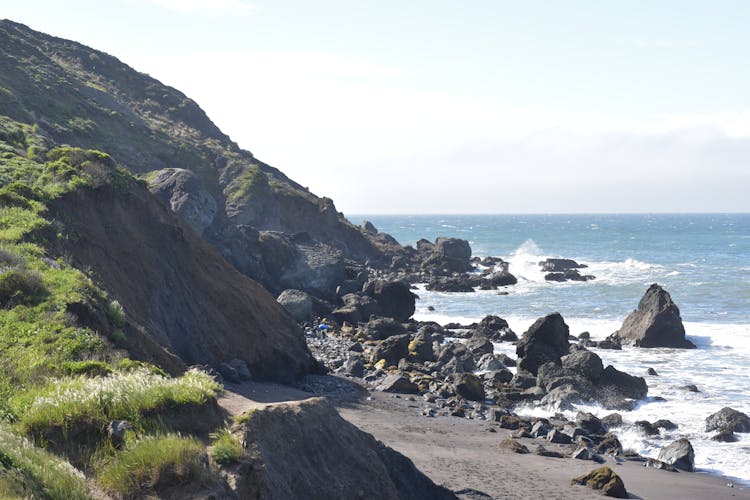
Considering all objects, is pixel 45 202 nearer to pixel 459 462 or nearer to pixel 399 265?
pixel 459 462

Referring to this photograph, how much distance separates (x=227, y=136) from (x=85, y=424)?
10120 cm

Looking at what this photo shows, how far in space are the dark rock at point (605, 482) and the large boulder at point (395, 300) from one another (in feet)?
94.6

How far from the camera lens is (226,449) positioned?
876 centimetres

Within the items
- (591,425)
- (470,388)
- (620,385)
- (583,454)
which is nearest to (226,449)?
(583,454)

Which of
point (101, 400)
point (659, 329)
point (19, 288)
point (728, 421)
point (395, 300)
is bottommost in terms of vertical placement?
point (395, 300)

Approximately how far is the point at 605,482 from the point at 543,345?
50.7 ft

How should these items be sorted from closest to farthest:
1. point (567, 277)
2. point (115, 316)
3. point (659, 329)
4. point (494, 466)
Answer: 1. point (115, 316)
2. point (494, 466)
3. point (659, 329)
4. point (567, 277)

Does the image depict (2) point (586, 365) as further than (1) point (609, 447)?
Yes

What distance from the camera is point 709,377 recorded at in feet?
103

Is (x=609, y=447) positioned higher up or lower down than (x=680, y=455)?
lower down

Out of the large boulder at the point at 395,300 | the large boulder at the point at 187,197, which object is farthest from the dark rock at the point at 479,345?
the large boulder at the point at 187,197

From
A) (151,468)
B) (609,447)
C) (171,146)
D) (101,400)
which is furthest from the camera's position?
(171,146)

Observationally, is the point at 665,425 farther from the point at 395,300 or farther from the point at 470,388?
the point at 395,300

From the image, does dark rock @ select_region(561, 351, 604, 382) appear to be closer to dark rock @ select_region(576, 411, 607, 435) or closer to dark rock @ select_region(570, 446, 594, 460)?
dark rock @ select_region(576, 411, 607, 435)
